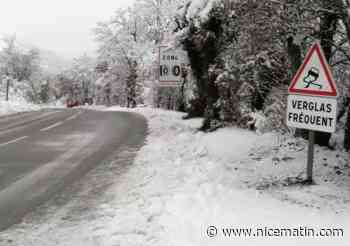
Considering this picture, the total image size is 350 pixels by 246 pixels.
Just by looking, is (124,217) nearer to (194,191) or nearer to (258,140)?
(194,191)

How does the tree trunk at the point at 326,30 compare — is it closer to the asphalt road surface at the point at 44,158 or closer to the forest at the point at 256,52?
the forest at the point at 256,52

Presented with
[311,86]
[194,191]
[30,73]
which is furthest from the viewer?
[30,73]

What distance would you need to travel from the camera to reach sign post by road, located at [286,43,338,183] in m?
5.32

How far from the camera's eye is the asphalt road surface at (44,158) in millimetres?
6237

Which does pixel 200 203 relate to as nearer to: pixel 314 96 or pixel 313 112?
pixel 313 112

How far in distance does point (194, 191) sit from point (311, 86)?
8.36ft

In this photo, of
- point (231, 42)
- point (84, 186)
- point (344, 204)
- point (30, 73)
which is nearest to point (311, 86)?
point (344, 204)

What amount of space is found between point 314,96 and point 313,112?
25cm

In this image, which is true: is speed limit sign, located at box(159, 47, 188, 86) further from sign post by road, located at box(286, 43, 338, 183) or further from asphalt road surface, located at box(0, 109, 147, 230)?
sign post by road, located at box(286, 43, 338, 183)

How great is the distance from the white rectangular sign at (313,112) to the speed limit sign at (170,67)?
26.6ft

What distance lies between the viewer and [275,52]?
819 cm

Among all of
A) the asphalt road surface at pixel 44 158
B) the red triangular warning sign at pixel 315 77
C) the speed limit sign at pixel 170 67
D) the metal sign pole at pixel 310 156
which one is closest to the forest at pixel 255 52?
the red triangular warning sign at pixel 315 77

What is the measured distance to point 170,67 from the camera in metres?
13.7


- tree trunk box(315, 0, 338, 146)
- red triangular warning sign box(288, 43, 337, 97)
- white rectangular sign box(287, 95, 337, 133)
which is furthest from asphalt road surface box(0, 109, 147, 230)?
tree trunk box(315, 0, 338, 146)
